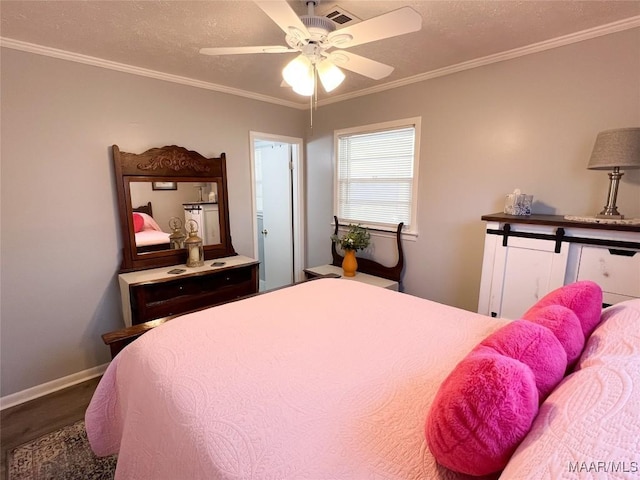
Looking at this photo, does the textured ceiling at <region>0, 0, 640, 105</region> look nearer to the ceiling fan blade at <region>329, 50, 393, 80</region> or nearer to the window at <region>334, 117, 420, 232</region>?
the ceiling fan blade at <region>329, 50, 393, 80</region>

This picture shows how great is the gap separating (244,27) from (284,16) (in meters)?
0.76

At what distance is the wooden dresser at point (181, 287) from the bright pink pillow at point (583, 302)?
231 centimetres

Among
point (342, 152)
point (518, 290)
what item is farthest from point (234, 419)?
point (342, 152)

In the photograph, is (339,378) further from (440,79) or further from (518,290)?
(440,79)

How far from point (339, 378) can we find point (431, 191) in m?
2.13

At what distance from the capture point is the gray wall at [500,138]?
6.12 feet

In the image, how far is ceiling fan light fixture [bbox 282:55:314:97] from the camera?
152cm

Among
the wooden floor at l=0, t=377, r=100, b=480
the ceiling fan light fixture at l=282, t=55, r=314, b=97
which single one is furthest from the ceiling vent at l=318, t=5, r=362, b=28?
the wooden floor at l=0, t=377, r=100, b=480

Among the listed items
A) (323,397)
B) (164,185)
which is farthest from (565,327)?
(164,185)

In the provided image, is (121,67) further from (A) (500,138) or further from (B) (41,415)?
(A) (500,138)

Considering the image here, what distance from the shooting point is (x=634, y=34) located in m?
1.75

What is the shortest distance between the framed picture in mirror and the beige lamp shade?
300 centimetres

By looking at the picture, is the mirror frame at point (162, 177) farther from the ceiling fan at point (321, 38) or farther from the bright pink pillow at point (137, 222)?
the ceiling fan at point (321, 38)

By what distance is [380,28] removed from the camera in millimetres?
1240
